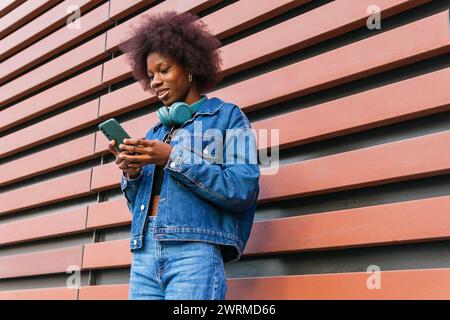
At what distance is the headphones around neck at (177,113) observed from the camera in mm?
2391

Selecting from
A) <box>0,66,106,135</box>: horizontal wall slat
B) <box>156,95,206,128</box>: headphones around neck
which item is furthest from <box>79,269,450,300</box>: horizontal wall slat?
<box>0,66,106,135</box>: horizontal wall slat

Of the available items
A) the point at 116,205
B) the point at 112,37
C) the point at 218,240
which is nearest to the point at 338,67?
the point at 218,240

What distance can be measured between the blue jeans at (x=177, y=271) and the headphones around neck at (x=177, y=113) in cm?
43

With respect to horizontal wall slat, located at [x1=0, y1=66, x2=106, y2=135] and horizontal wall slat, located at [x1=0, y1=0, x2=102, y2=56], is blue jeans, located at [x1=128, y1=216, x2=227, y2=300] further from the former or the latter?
horizontal wall slat, located at [x1=0, y1=0, x2=102, y2=56]

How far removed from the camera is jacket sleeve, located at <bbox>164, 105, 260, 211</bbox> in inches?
83.8

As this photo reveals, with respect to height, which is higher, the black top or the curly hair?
the curly hair

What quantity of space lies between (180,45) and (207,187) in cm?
78

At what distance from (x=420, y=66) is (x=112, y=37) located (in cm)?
265

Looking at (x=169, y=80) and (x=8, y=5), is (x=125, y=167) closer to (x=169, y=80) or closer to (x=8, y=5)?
(x=169, y=80)

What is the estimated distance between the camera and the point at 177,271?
2.10 meters

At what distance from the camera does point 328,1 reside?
9.75ft

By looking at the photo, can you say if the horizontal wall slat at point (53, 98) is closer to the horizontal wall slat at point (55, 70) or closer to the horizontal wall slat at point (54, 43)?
the horizontal wall slat at point (55, 70)

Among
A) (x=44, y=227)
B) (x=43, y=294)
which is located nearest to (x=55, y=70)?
(x=44, y=227)
